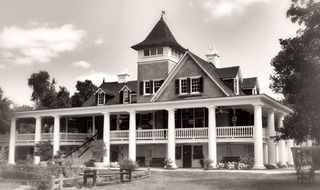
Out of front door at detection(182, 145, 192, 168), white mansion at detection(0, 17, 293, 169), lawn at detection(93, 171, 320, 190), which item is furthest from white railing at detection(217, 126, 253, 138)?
lawn at detection(93, 171, 320, 190)

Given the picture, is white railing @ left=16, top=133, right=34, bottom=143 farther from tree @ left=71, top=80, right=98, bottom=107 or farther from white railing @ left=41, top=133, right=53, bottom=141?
tree @ left=71, top=80, right=98, bottom=107

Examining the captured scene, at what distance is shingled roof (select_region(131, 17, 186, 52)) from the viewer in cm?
4006

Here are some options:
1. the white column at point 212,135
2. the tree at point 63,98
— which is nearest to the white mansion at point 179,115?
the white column at point 212,135

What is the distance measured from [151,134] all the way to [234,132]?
7268 mm

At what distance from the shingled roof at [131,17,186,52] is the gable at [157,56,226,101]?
347 centimetres

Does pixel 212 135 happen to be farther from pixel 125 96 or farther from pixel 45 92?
pixel 45 92

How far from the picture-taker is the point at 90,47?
2127 centimetres

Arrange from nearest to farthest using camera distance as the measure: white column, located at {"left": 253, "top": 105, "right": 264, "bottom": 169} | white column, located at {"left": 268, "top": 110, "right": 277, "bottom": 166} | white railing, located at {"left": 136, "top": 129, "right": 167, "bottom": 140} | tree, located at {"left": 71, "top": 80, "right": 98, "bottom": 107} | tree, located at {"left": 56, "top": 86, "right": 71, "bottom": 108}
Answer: white column, located at {"left": 253, "top": 105, "right": 264, "bottom": 169}, white column, located at {"left": 268, "top": 110, "right": 277, "bottom": 166}, white railing, located at {"left": 136, "top": 129, "right": 167, "bottom": 140}, tree, located at {"left": 56, "top": 86, "right": 71, "bottom": 108}, tree, located at {"left": 71, "top": 80, "right": 98, "bottom": 107}

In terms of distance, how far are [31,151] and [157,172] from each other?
20.4m

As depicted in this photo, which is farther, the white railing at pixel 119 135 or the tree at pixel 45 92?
the tree at pixel 45 92

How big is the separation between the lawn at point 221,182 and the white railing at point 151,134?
23.2 ft

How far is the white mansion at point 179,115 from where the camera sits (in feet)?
110

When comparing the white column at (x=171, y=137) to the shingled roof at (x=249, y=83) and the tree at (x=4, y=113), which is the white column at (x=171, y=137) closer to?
the shingled roof at (x=249, y=83)

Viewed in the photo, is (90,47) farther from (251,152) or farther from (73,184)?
(251,152)
